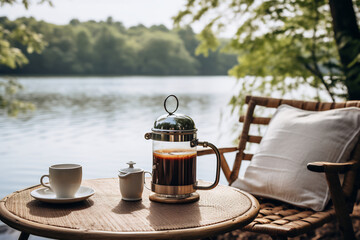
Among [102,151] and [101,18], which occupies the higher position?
[101,18]

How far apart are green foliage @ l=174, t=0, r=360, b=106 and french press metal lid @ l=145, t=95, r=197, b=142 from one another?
8.89 ft

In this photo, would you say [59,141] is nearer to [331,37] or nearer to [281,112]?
[331,37]

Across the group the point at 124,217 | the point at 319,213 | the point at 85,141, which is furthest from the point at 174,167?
the point at 85,141

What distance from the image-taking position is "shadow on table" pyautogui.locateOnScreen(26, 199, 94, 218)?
1.26m

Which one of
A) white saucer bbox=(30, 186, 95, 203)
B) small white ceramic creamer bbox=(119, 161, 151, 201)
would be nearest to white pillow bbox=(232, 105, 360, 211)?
small white ceramic creamer bbox=(119, 161, 151, 201)

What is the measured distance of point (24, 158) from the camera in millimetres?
6934

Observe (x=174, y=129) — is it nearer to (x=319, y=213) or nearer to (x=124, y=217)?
(x=124, y=217)

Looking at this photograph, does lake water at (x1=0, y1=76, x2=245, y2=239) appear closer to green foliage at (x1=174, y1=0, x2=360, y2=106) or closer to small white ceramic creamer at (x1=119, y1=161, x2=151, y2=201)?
green foliage at (x1=174, y1=0, x2=360, y2=106)

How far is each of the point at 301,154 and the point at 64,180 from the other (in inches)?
48.9

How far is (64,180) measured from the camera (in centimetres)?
135

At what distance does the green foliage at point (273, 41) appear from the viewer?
13.1ft

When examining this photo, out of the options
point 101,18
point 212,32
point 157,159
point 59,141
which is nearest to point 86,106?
point 59,141

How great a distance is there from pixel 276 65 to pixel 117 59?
37.2 m

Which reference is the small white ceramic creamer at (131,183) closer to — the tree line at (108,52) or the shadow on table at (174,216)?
the shadow on table at (174,216)
